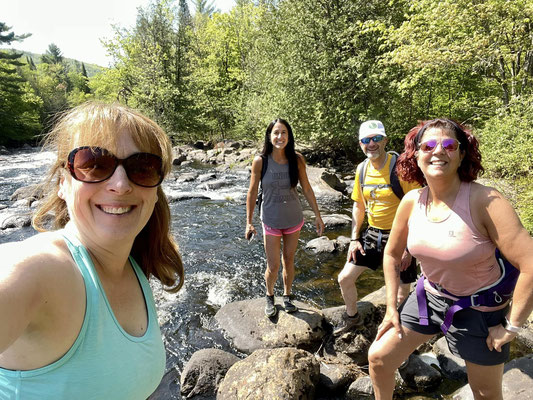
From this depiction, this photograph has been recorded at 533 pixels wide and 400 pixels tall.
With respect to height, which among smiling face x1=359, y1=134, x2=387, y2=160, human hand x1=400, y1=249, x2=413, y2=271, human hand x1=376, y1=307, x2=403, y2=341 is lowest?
human hand x1=400, y1=249, x2=413, y2=271

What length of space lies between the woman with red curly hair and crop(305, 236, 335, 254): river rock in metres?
4.77

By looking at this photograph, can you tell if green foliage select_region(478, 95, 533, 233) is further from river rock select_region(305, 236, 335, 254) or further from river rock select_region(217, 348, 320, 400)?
river rock select_region(217, 348, 320, 400)

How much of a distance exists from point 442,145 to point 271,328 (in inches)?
131

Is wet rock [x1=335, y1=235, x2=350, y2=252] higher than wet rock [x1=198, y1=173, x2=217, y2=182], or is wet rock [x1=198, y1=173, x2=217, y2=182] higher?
wet rock [x1=335, y1=235, x2=350, y2=252]

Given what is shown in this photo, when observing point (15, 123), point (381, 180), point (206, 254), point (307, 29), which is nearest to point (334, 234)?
point (206, 254)

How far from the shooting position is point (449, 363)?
146 inches

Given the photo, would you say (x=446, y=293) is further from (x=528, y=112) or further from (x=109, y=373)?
(x=528, y=112)

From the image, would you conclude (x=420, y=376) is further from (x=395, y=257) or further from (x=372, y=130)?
(x=372, y=130)

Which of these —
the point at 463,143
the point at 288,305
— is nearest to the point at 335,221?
the point at 288,305

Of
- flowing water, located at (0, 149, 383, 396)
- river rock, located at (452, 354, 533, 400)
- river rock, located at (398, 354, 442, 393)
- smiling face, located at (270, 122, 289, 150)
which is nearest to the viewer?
river rock, located at (452, 354, 533, 400)

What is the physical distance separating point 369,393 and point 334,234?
539cm

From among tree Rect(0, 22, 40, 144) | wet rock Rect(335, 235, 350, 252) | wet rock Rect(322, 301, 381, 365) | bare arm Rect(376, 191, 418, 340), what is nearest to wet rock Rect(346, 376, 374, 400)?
wet rock Rect(322, 301, 381, 365)

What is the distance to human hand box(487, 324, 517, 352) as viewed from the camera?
80.6 inches

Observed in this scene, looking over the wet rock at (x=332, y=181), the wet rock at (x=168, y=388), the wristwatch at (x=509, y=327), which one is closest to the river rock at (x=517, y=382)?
the wristwatch at (x=509, y=327)
